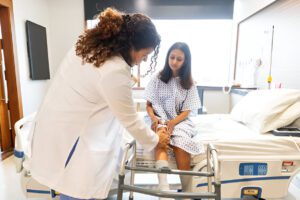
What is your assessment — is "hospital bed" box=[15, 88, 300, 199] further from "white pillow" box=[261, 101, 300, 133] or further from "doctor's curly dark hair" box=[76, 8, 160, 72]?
"doctor's curly dark hair" box=[76, 8, 160, 72]

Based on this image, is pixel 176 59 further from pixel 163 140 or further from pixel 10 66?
pixel 10 66

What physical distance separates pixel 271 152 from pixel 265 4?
186cm

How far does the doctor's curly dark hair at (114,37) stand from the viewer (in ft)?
2.63

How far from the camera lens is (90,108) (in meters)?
0.85

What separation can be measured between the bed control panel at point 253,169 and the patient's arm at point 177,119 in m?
0.50

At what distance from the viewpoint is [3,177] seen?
2.09 metres

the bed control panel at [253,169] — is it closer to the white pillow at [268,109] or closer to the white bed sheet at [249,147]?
the white bed sheet at [249,147]

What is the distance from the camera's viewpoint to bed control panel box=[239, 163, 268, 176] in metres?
1.31

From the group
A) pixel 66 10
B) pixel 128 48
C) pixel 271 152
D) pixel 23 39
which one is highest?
pixel 66 10

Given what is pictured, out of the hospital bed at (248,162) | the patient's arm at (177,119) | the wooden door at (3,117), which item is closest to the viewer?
the hospital bed at (248,162)

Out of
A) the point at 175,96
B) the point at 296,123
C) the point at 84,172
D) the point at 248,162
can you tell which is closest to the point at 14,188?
the point at 84,172

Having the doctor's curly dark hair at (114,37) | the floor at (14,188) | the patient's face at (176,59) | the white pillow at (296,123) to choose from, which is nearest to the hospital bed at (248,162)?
the white pillow at (296,123)

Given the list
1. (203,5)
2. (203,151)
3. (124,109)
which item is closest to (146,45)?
(124,109)

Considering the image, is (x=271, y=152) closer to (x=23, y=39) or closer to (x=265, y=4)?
(x=265, y=4)
